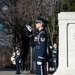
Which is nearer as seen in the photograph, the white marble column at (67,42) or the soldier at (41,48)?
the soldier at (41,48)

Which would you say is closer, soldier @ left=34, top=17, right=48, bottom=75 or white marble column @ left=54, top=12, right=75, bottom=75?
soldier @ left=34, top=17, right=48, bottom=75

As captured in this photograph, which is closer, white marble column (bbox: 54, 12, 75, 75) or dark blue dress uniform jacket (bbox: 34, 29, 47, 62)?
dark blue dress uniform jacket (bbox: 34, 29, 47, 62)

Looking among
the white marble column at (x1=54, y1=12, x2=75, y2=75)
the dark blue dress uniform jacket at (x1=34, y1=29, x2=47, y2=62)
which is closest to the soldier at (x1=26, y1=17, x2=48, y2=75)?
the dark blue dress uniform jacket at (x1=34, y1=29, x2=47, y2=62)

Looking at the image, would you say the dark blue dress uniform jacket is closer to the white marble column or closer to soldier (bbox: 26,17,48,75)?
soldier (bbox: 26,17,48,75)

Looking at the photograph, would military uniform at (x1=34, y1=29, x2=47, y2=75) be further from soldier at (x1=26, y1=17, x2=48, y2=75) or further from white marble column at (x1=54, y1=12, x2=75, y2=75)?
white marble column at (x1=54, y1=12, x2=75, y2=75)

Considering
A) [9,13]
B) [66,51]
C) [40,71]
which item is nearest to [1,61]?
[9,13]

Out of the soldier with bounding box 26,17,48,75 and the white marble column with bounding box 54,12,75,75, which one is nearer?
the soldier with bounding box 26,17,48,75

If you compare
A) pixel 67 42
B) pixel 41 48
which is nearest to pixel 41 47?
pixel 41 48

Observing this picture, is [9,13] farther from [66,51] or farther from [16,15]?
[66,51]

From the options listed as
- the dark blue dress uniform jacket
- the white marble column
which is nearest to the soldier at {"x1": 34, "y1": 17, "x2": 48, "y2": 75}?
the dark blue dress uniform jacket

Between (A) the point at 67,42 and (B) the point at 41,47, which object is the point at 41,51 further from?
(A) the point at 67,42

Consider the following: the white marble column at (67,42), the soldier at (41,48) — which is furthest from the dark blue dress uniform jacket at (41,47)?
the white marble column at (67,42)

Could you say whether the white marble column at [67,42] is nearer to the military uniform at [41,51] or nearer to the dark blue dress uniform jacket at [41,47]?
the military uniform at [41,51]

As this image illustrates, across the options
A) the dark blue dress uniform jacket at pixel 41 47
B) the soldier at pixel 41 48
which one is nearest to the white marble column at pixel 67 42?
the soldier at pixel 41 48
